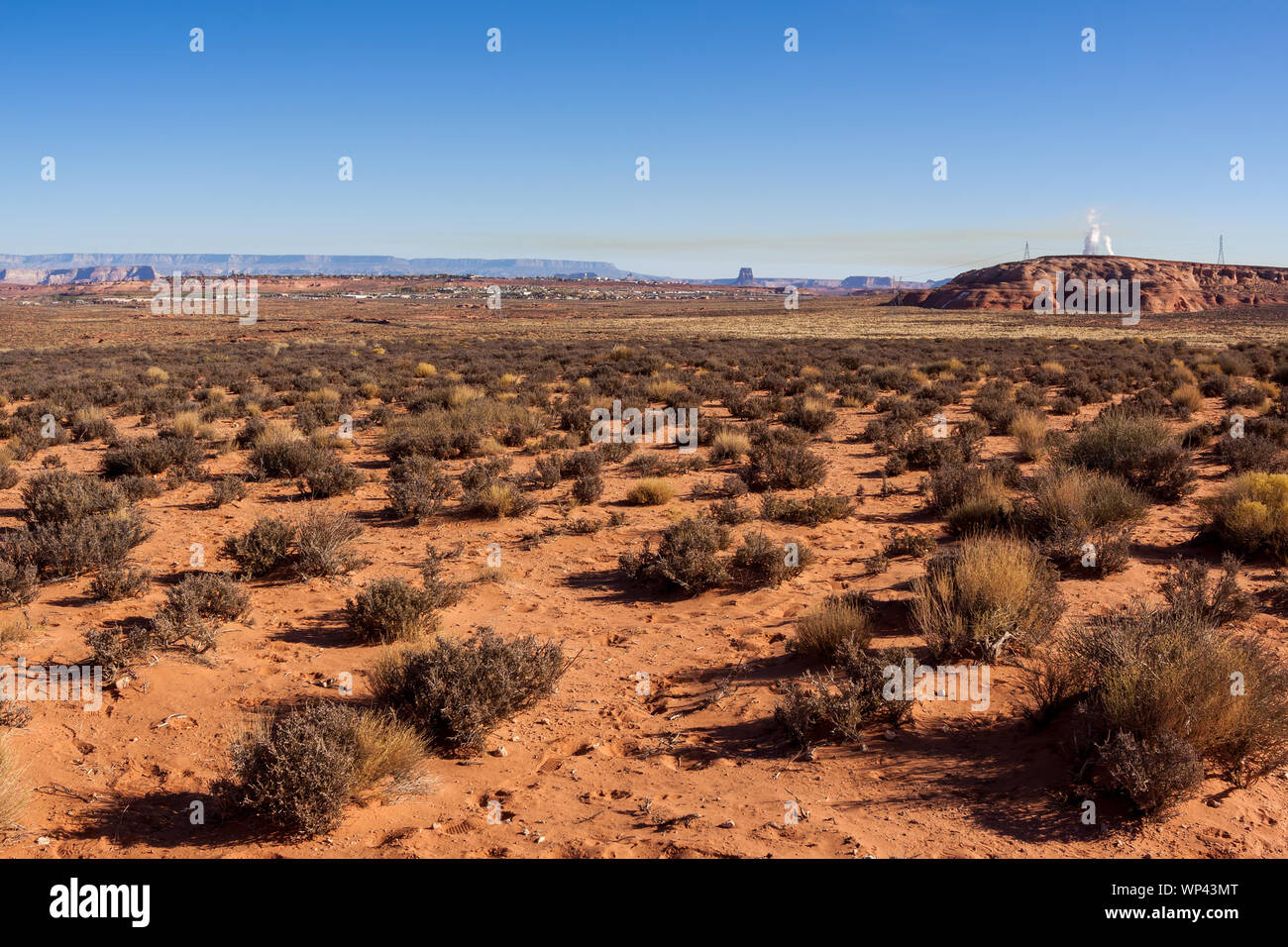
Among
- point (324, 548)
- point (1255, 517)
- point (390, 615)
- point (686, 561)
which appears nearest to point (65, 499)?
point (324, 548)

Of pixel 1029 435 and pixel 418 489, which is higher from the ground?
pixel 1029 435

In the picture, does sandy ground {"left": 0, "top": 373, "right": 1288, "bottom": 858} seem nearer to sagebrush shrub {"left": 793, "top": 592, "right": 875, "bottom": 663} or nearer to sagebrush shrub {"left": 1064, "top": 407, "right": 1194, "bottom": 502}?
sagebrush shrub {"left": 793, "top": 592, "right": 875, "bottom": 663}

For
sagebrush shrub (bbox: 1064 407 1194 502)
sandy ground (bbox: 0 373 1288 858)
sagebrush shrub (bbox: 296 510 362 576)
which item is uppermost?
sagebrush shrub (bbox: 1064 407 1194 502)

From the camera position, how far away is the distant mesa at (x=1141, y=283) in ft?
316

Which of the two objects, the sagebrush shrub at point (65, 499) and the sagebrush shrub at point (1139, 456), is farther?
the sagebrush shrub at point (1139, 456)

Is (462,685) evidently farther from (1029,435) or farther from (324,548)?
(1029,435)

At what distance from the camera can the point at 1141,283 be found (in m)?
100

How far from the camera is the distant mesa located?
316ft

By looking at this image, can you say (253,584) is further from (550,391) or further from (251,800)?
(550,391)

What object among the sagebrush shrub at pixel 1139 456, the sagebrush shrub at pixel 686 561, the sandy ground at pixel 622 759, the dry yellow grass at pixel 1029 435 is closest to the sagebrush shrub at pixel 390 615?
the sandy ground at pixel 622 759

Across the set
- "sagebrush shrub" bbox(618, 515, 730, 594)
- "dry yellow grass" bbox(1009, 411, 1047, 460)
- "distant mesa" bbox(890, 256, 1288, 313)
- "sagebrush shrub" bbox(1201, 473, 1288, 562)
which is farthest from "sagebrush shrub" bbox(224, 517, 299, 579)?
"distant mesa" bbox(890, 256, 1288, 313)

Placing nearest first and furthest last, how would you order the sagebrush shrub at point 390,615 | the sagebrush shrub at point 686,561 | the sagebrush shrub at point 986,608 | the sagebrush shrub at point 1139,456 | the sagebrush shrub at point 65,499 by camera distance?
the sagebrush shrub at point 986,608 < the sagebrush shrub at point 390,615 < the sagebrush shrub at point 686,561 < the sagebrush shrub at point 65,499 < the sagebrush shrub at point 1139,456

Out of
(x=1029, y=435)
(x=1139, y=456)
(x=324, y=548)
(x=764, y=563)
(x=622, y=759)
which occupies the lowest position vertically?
(x=622, y=759)

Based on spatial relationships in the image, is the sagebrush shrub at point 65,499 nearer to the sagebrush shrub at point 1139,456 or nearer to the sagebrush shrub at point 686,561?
the sagebrush shrub at point 686,561
